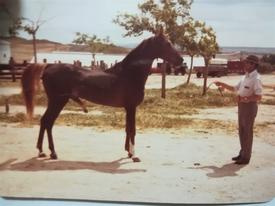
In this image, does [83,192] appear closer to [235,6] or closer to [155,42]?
[155,42]

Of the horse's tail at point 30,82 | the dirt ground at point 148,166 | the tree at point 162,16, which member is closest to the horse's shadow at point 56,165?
the dirt ground at point 148,166

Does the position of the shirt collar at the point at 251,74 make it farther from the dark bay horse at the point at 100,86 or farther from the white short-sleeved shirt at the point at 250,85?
the dark bay horse at the point at 100,86

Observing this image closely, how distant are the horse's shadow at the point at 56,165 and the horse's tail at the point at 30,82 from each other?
0.23 metres

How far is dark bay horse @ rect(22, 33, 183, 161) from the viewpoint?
6.80 ft

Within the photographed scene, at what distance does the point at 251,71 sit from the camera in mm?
2043

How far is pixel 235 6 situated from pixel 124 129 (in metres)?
0.71

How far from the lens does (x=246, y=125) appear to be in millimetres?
2049

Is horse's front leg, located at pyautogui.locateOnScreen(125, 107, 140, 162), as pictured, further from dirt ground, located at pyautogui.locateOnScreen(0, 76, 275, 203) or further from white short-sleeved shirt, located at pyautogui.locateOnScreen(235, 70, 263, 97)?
white short-sleeved shirt, located at pyautogui.locateOnScreen(235, 70, 263, 97)

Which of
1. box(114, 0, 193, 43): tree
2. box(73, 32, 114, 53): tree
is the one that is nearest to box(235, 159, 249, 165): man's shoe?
box(114, 0, 193, 43): tree

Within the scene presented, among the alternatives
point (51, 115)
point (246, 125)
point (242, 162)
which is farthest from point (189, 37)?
point (51, 115)

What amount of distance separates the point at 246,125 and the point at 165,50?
0.48 metres

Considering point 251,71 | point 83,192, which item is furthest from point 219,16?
point 83,192

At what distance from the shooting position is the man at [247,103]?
6.67 ft

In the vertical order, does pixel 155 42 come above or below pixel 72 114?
above
